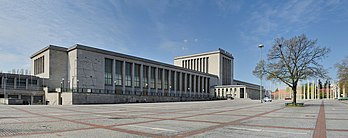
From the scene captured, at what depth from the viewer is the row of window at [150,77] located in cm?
7231

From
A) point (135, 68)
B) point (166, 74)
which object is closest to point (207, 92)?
point (166, 74)

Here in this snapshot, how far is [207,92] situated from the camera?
11975 centimetres

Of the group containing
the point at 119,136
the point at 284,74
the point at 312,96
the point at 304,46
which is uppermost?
the point at 304,46

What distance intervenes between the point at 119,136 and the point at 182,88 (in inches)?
3686

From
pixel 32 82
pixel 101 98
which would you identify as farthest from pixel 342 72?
pixel 32 82

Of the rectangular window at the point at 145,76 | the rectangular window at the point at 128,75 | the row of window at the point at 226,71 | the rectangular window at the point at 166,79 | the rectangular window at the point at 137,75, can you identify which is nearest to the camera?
the rectangular window at the point at 128,75

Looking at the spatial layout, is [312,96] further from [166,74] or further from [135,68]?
[135,68]

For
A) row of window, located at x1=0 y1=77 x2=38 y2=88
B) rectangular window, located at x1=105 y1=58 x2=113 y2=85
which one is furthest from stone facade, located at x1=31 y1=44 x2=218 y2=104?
row of window, located at x1=0 y1=77 x2=38 y2=88

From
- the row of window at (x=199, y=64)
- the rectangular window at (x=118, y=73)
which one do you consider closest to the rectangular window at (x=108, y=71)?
the rectangular window at (x=118, y=73)

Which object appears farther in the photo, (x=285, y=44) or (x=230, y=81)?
(x=230, y=81)

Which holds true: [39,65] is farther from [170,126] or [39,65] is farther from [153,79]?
[170,126]

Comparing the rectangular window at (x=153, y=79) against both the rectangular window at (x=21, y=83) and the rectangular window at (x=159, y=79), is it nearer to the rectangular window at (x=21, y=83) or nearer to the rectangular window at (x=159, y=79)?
the rectangular window at (x=159, y=79)

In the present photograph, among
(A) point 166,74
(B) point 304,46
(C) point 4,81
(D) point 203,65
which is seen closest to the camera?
(B) point 304,46

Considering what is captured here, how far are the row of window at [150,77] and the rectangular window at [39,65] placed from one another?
19842 mm
